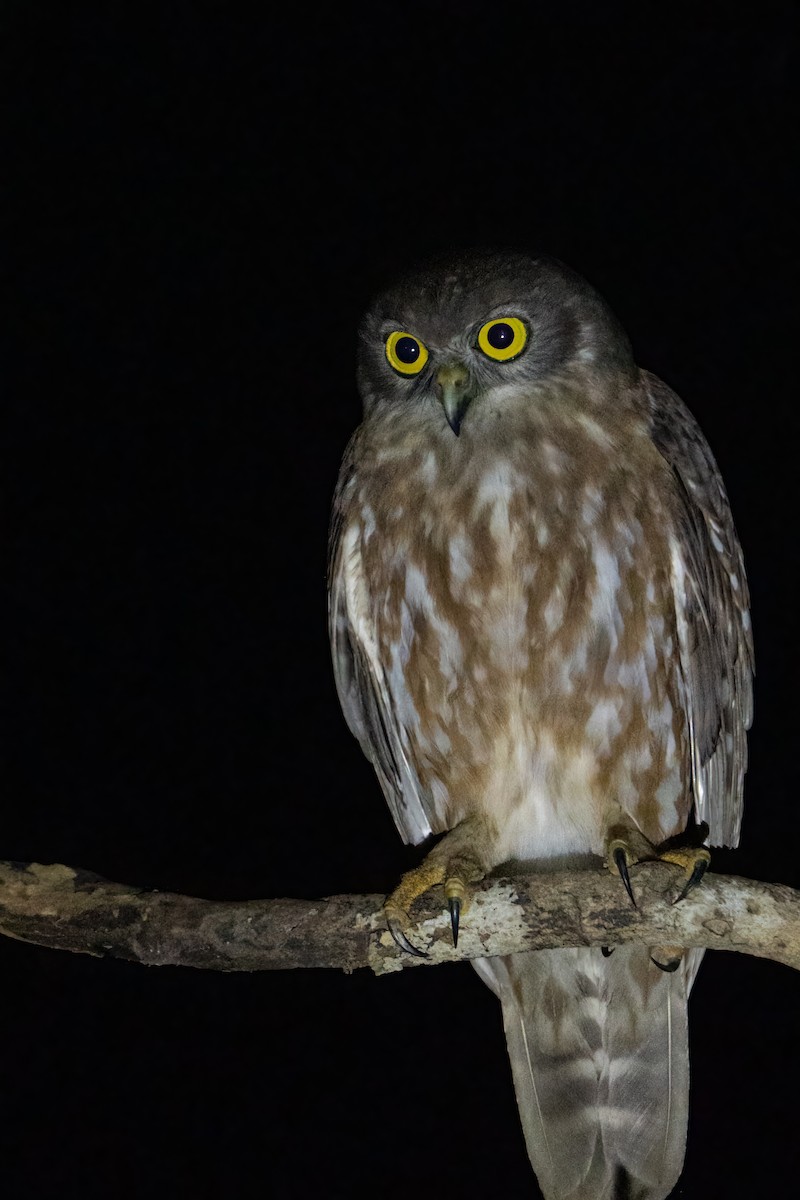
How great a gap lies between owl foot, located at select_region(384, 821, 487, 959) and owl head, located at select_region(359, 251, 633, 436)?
89 centimetres

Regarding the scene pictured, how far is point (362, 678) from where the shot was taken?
9.39 ft

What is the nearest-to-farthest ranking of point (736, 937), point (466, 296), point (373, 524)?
point (736, 937) → point (466, 296) → point (373, 524)

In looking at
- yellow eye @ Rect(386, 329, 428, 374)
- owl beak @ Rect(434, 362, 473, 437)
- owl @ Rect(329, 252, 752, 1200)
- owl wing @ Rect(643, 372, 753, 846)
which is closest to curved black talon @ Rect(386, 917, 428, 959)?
owl @ Rect(329, 252, 752, 1200)

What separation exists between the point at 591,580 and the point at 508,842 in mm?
647

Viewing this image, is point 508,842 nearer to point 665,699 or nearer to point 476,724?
point 476,724

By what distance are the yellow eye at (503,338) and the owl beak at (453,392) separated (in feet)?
0.27

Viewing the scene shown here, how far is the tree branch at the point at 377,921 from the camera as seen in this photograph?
2111 millimetres

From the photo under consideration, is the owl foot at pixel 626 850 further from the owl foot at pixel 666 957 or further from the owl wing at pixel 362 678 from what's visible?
the owl wing at pixel 362 678

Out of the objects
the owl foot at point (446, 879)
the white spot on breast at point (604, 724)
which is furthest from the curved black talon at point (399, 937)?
the white spot on breast at point (604, 724)

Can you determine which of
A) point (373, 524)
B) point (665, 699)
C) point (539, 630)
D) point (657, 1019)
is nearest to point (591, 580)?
point (539, 630)

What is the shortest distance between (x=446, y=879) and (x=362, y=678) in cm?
69

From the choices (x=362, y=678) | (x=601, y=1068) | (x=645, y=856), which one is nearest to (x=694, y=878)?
(x=645, y=856)

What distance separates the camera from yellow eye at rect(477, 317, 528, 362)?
2.45 metres

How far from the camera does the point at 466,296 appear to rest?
2410 millimetres
